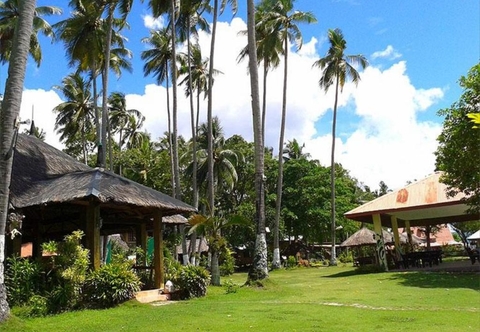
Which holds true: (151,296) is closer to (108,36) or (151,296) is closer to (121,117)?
(108,36)

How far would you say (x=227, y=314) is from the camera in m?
9.52

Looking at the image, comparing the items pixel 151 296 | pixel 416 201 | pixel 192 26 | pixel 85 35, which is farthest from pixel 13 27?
pixel 416 201

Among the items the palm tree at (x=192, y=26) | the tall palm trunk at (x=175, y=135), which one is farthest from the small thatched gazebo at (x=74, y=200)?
the palm tree at (x=192, y=26)

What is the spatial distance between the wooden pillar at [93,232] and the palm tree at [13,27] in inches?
587

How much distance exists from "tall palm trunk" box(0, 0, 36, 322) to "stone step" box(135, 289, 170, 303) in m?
3.92

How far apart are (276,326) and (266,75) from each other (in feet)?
76.0

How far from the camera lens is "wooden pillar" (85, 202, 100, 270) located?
11.7 metres

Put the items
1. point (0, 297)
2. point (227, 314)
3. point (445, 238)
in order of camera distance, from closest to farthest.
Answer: point (0, 297) < point (227, 314) < point (445, 238)

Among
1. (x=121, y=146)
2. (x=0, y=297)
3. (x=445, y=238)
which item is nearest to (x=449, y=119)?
(x=0, y=297)

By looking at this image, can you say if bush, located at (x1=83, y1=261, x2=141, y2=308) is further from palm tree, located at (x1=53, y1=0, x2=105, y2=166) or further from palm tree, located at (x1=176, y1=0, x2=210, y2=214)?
palm tree, located at (x1=176, y1=0, x2=210, y2=214)

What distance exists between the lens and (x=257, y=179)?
642 inches

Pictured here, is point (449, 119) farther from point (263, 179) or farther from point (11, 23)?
point (11, 23)

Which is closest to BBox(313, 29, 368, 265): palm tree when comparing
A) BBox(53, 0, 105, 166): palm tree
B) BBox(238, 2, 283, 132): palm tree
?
BBox(238, 2, 283, 132): palm tree

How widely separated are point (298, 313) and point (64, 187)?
633 cm
